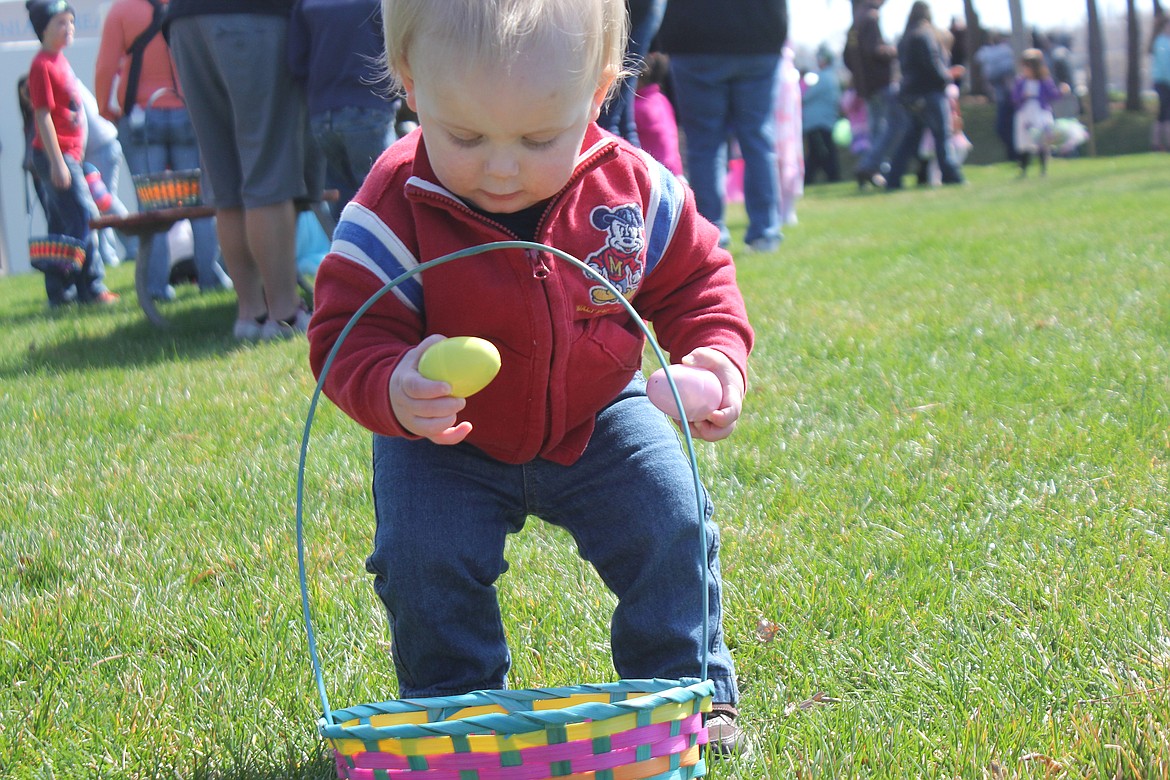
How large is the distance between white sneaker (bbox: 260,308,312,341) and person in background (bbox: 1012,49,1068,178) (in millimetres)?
10620

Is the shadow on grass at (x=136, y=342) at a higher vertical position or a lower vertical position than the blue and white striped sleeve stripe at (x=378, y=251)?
lower

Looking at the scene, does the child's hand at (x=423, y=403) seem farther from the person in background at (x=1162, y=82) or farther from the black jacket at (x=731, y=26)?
the person in background at (x=1162, y=82)

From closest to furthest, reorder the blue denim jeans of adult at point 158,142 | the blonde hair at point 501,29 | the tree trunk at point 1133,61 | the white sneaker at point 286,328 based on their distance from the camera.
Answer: the blonde hair at point 501,29, the white sneaker at point 286,328, the blue denim jeans of adult at point 158,142, the tree trunk at point 1133,61

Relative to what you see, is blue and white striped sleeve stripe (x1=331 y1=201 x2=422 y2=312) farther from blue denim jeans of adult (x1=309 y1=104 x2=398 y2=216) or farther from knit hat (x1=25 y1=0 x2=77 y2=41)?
knit hat (x1=25 y1=0 x2=77 y2=41)

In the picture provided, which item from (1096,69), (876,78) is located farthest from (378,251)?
(1096,69)

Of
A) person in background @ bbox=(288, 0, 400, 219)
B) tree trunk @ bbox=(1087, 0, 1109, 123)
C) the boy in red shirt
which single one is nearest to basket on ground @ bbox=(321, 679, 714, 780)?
person in background @ bbox=(288, 0, 400, 219)

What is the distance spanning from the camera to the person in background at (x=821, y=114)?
1630 centimetres

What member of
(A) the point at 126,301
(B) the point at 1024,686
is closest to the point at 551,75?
(B) the point at 1024,686

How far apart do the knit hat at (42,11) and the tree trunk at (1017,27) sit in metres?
16.7

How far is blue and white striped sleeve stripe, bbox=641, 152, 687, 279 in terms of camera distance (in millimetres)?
1784

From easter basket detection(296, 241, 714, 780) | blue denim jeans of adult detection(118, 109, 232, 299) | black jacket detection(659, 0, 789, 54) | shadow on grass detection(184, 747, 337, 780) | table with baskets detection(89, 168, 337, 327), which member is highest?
black jacket detection(659, 0, 789, 54)

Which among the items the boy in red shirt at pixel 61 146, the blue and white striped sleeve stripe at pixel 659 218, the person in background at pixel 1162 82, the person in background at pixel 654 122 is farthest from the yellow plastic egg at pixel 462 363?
the person in background at pixel 1162 82

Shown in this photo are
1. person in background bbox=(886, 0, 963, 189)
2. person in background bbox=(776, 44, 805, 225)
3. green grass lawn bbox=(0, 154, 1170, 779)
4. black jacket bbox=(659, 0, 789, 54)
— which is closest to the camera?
green grass lawn bbox=(0, 154, 1170, 779)

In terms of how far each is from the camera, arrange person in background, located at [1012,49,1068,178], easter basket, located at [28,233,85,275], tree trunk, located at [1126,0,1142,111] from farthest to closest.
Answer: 1. tree trunk, located at [1126,0,1142,111]
2. person in background, located at [1012,49,1068,178]
3. easter basket, located at [28,233,85,275]
